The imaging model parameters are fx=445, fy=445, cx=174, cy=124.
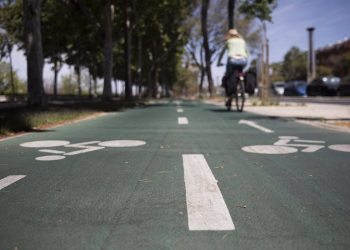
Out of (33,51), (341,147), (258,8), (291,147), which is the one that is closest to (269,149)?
(291,147)

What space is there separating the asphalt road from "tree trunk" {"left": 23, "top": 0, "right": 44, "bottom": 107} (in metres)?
9.49

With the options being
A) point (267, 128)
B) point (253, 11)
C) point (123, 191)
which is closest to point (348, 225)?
point (123, 191)

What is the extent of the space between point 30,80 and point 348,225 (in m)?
15.1

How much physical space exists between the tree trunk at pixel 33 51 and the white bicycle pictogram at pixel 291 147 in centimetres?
1120

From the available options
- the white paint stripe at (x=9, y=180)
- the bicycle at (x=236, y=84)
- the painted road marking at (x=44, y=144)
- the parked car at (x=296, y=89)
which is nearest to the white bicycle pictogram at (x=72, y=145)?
the painted road marking at (x=44, y=144)

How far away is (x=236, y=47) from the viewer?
14.6 m

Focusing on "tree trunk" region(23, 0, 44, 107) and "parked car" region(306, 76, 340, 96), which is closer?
"tree trunk" region(23, 0, 44, 107)

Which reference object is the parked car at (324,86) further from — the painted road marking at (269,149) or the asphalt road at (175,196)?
the painted road marking at (269,149)

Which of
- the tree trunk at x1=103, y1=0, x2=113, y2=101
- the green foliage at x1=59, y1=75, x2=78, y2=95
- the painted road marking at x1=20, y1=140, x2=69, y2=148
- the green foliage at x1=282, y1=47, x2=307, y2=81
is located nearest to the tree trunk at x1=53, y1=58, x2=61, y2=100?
the tree trunk at x1=103, y1=0, x2=113, y2=101

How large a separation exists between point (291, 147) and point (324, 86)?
130 feet

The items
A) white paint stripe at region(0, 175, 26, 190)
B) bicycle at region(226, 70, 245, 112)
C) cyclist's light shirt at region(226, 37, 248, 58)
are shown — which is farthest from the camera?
bicycle at region(226, 70, 245, 112)

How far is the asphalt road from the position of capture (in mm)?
2996

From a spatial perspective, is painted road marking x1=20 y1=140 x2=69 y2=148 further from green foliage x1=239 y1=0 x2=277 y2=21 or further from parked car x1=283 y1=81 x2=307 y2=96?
parked car x1=283 y1=81 x2=307 y2=96

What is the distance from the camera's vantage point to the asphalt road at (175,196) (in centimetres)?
300
